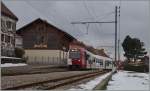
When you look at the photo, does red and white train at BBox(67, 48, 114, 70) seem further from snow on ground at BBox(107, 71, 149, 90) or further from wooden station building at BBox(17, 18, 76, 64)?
wooden station building at BBox(17, 18, 76, 64)

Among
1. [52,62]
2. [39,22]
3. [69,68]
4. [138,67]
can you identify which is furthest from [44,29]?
[69,68]

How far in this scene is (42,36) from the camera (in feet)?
317

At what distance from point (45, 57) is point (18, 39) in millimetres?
6692

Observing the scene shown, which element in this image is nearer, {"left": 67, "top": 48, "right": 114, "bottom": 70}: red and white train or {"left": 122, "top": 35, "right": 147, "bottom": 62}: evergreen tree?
{"left": 67, "top": 48, "right": 114, "bottom": 70}: red and white train

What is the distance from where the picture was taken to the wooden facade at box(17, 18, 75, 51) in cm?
9394

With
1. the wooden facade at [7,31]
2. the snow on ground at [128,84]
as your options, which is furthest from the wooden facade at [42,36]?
the snow on ground at [128,84]

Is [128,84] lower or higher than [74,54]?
lower

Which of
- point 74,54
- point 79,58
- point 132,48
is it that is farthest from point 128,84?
point 132,48

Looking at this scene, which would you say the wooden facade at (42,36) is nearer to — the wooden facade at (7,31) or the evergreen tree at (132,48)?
the wooden facade at (7,31)

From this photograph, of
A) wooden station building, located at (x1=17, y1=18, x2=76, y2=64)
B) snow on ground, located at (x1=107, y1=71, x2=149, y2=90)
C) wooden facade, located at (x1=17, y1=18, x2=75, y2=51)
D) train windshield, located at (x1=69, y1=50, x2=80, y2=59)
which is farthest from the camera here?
wooden facade, located at (x1=17, y1=18, x2=75, y2=51)

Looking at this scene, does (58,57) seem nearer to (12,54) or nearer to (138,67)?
(12,54)

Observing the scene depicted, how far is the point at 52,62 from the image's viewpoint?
89125 millimetres

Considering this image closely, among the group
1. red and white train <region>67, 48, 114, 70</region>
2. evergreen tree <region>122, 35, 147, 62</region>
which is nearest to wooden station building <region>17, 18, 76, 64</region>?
evergreen tree <region>122, 35, 147, 62</region>

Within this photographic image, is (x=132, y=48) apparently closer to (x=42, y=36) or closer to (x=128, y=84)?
(x=42, y=36)
